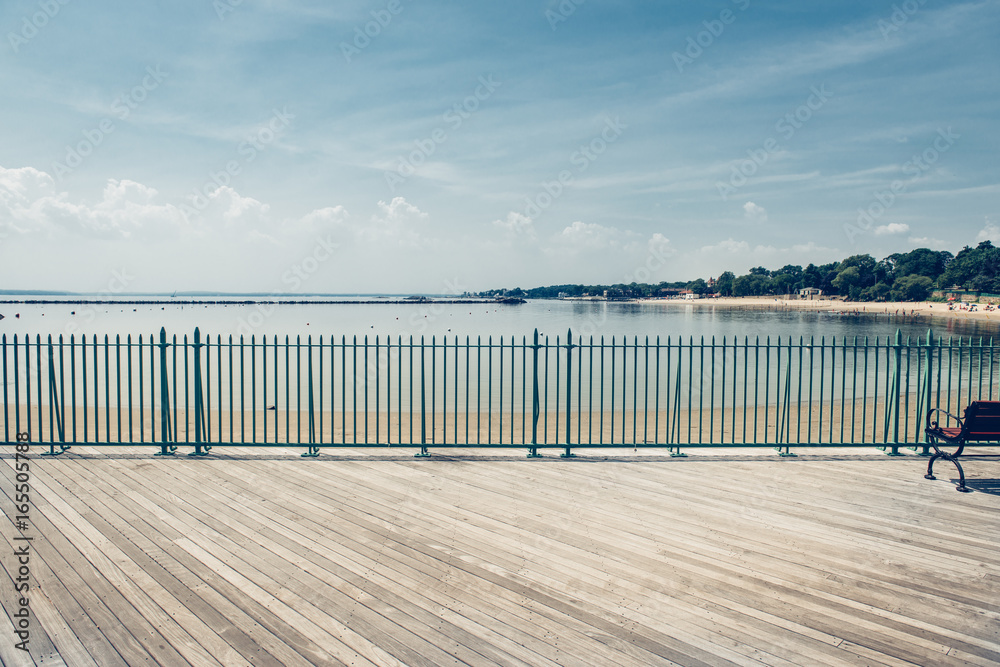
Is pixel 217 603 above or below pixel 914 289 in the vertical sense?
below

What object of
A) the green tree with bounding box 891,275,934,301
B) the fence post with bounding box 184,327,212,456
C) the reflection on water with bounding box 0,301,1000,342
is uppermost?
the green tree with bounding box 891,275,934,301

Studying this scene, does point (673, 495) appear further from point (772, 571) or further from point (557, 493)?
point (772, 571)

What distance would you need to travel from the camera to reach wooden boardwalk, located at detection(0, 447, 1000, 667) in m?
3.47

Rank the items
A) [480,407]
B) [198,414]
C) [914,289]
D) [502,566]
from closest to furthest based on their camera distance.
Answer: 1. [502,566]
2. [198,414]
3. [480,407]
4. [914,289]

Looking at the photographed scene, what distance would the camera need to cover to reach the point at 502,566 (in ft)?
14.5

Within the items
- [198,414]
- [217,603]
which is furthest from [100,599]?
[198,414]

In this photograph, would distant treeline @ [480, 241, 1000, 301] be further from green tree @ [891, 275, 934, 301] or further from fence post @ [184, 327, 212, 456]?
fence post @ [184, 327, 212, 456]

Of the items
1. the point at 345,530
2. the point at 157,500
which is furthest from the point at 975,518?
the point at 157,500

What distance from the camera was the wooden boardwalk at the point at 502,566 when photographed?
137 inches

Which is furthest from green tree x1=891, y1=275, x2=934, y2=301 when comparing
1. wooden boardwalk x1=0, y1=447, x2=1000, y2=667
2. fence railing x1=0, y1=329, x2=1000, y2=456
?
wooden boardwalk x1=0, y1=447, x2=1000, y2=667

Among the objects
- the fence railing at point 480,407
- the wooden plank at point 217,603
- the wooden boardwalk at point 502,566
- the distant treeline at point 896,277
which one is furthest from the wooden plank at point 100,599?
the distant treeline at point 896,277

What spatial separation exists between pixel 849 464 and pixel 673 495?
2821mm

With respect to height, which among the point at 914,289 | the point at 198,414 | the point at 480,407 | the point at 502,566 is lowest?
the point at 480,407

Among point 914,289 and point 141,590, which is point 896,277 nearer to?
point 914,289
